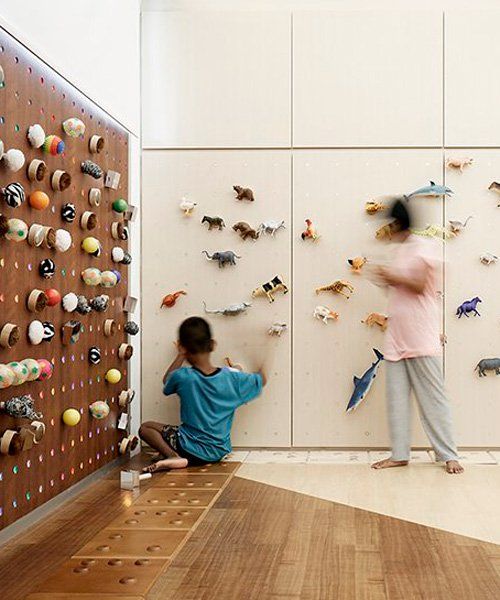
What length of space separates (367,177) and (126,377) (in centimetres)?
174

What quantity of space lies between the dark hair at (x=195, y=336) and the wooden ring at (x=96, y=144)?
1.10 m

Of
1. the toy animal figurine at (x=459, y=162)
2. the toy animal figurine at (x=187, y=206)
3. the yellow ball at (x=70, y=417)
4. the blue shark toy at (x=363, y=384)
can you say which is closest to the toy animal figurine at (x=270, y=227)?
the toy animal figurine at (x=187, y=206)

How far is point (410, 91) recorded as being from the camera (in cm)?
499

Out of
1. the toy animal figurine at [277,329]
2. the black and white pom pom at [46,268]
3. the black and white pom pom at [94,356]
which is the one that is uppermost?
the black and white pom pom at [46,268]

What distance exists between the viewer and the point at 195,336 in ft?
15.5

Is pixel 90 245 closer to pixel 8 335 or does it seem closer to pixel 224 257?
pixel 8 335

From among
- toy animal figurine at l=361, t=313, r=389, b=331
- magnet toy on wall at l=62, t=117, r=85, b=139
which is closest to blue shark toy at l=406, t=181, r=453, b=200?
toy animal figurine at l=361, t=313, r=389, b=331

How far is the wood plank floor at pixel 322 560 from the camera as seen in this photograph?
2482 mm

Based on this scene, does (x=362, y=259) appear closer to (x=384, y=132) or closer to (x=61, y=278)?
(x=384, y=132)

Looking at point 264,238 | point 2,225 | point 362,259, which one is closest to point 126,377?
point 264,238

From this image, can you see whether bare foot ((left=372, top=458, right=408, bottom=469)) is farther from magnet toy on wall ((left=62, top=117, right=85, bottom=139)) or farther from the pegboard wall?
magnet toy on wall ((left=62, top=117, right=85, bottom=139))

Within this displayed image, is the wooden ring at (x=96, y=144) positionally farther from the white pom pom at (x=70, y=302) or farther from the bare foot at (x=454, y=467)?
the bare foot at (x=454, y=467)

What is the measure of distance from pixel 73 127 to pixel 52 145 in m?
0.27

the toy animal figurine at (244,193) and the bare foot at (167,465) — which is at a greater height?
the toy animal figurine at (244,193)
